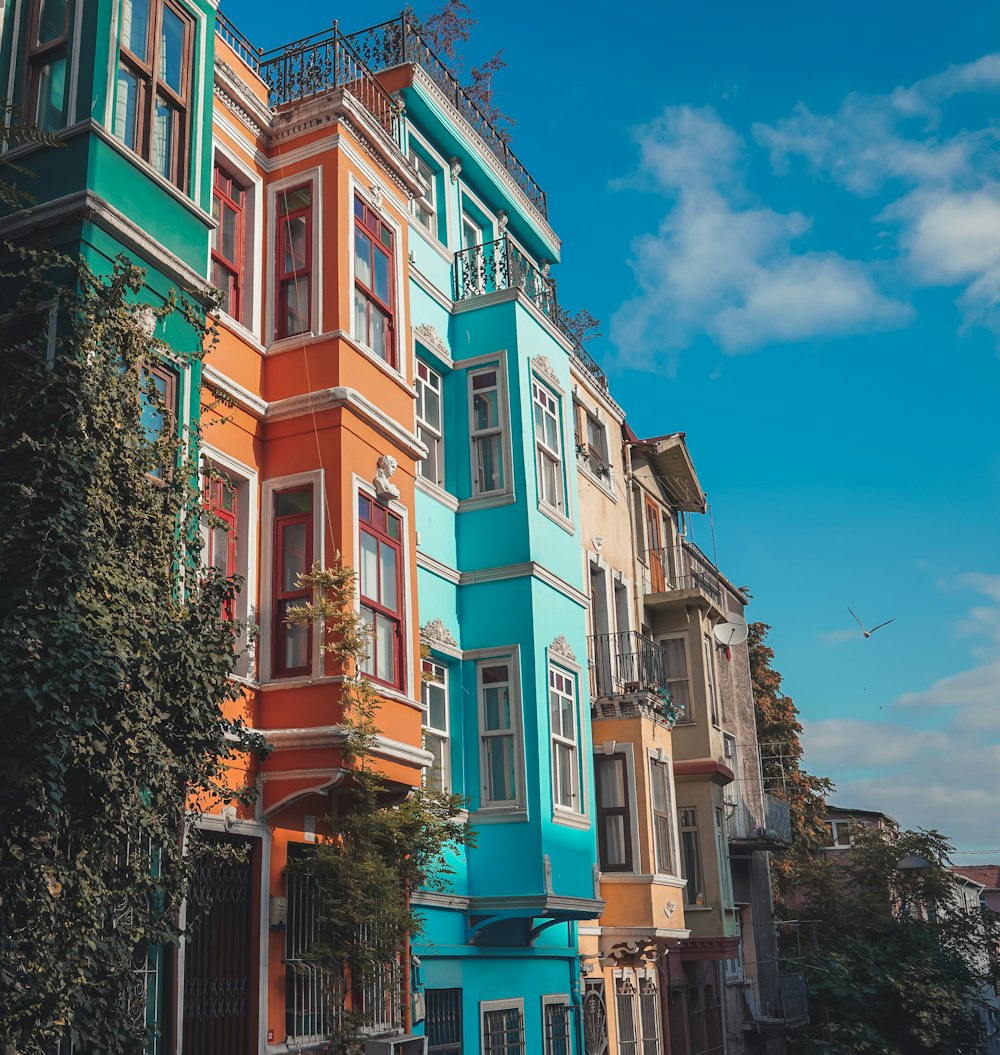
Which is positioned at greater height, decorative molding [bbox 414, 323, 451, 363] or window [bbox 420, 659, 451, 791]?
decorative molding [bbox 414, 323, 451, 363]

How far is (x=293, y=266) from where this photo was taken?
45.5 ft

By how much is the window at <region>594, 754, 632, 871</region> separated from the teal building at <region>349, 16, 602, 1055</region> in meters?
1.98

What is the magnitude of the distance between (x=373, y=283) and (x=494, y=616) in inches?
194

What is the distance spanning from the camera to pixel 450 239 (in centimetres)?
1953

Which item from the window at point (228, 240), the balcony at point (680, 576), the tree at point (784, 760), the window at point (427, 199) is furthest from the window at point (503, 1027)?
the tree at point (784, 760)

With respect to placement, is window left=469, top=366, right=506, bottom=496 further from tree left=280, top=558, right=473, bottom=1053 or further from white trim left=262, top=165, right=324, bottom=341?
tree left=280, top=558, right=473, bottom=1053

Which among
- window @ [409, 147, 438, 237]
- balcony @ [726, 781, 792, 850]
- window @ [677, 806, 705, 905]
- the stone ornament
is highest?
window @ [409, 147, 438, 237]

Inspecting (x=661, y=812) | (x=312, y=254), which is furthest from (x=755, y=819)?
(x=312, y=254)

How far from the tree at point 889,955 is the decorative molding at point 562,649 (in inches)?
587

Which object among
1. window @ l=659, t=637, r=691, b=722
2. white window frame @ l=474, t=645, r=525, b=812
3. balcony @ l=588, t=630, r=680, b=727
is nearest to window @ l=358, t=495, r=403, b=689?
white window frame @ l=474, t=645, r=525, b=812

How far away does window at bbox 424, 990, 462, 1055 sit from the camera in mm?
14648

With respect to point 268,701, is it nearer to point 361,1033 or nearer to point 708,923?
point 361,1033

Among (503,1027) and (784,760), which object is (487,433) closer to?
(503,1027)

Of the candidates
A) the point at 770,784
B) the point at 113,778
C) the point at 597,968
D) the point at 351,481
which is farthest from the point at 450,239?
the point at 770,784
